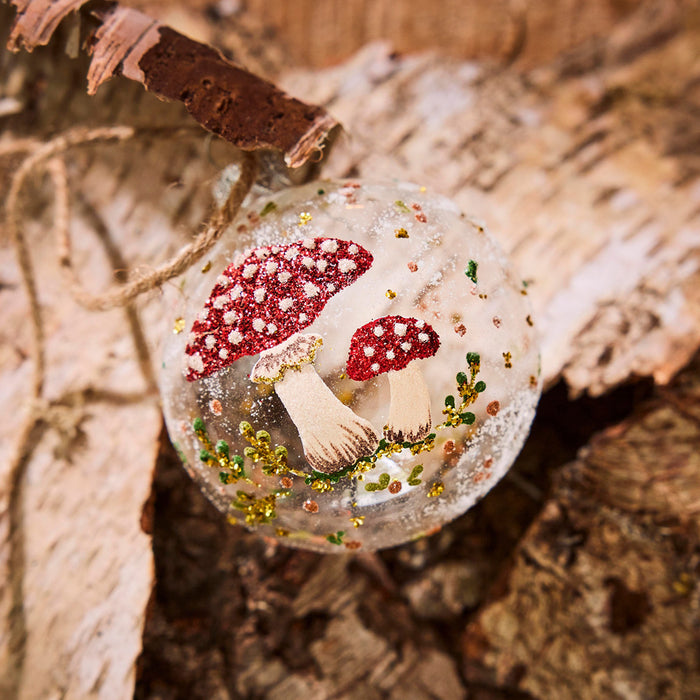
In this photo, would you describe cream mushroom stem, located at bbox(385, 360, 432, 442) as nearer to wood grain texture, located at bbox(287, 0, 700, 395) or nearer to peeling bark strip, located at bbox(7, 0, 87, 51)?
wood grain texture, located at bbox(287, 0, 700, 395)

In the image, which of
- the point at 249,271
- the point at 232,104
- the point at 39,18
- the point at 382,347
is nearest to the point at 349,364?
the point at 382,347

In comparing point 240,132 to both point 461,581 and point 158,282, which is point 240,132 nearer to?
point 158,282

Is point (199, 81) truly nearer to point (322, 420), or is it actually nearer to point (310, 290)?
point (310, 290)

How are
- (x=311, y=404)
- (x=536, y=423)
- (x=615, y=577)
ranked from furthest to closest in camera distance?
(x=536, y=423) → (x=615, y=577) → (x=311, y=404)

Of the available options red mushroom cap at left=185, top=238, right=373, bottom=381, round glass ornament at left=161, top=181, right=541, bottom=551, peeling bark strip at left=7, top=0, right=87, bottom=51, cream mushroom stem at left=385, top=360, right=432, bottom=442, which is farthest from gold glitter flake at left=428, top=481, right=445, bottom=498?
peeling bark strip at left=7, top=0, right=87, bottom=51

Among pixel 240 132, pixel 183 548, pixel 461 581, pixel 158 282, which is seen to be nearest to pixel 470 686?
pixel 461 581
